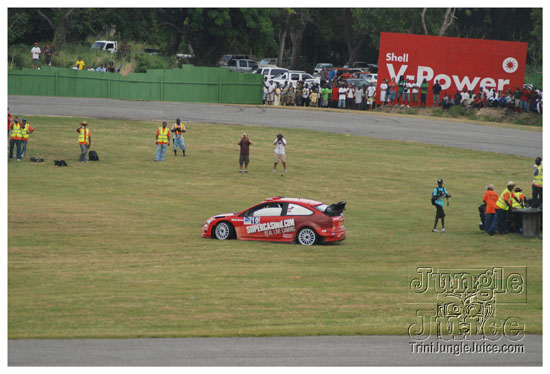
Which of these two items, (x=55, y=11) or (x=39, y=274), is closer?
(x=39, y=274)

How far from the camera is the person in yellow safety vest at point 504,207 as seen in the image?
80.8 feet

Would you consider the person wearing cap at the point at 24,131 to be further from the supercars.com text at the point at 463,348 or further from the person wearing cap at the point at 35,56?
the supercars.com text at the point at 463,348

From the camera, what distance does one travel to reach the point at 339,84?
6141 centimetres

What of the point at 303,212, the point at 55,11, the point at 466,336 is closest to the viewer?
the point at 466,336

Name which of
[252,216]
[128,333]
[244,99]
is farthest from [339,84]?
[128,333]

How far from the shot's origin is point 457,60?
5825 cm

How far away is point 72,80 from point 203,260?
141ft

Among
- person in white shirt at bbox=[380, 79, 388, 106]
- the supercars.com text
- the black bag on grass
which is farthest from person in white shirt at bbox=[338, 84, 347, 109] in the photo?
the supercars.com text

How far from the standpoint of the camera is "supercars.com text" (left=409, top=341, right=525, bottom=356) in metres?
13.5

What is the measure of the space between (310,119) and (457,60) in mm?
12538

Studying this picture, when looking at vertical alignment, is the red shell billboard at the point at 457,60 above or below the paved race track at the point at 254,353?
above

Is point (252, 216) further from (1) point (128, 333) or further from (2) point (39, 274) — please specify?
(1) point (128, 333)

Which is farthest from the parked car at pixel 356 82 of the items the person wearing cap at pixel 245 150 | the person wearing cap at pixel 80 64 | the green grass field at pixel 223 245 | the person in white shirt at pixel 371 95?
the person wearing cap at pixel 245 150

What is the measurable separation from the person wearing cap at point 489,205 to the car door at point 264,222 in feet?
22.5
